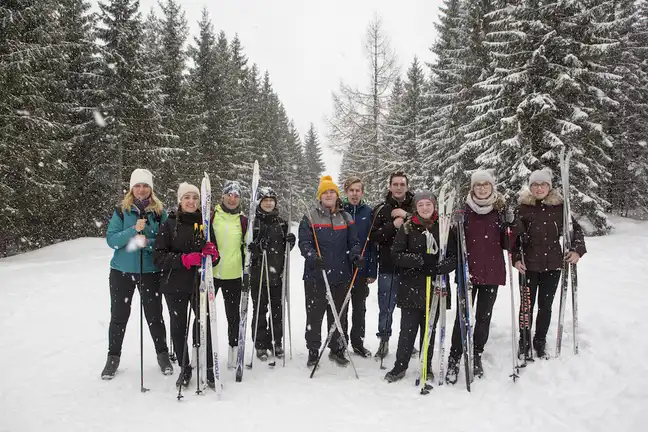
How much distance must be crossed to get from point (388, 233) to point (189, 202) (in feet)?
7.93

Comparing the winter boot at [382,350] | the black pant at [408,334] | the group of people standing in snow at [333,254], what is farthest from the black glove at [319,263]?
the winter boot at [382,350]

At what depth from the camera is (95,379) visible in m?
4.41

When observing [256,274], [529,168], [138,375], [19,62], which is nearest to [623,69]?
[529,168]

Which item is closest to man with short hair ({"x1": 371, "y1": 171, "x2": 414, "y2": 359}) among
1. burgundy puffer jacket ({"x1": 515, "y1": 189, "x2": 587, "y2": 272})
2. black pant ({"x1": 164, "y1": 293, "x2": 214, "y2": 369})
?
burgundy puffer jacket ({"x1": 515, "y1": 189, "x2": 587, "y2": 272})

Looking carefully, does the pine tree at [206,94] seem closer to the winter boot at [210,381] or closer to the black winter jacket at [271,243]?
the black winter jacket at [271,243]

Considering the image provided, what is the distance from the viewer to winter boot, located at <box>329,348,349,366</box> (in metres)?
4.82

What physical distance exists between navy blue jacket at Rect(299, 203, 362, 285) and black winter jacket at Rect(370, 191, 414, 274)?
332 mm

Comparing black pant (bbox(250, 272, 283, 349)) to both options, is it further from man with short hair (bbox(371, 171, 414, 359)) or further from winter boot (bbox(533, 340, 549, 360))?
winter boot (bbox(533, 340, 549, 360))

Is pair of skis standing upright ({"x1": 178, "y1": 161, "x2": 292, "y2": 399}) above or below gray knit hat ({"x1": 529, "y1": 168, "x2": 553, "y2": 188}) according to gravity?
below

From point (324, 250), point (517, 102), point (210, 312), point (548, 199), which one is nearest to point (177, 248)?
point (210, 312)

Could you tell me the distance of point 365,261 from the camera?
508cm

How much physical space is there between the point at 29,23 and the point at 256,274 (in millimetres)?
14265

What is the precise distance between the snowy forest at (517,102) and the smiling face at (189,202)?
34.9 ft

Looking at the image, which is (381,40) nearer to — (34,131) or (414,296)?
(34,131)
